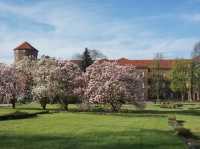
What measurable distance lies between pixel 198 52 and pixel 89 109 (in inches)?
2032

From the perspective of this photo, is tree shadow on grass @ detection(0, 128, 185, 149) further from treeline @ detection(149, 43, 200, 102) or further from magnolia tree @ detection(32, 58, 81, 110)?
treeline @ detection(149, 43, 200, 102)

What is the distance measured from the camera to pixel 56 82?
54.6 metres

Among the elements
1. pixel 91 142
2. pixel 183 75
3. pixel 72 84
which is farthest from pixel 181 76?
pixel 91 142

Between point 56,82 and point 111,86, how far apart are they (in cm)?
726

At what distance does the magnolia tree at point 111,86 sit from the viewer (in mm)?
50938

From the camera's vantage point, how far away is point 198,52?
99.1 metres

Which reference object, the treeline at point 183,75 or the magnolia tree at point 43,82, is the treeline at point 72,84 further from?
the treeline at point 183,75

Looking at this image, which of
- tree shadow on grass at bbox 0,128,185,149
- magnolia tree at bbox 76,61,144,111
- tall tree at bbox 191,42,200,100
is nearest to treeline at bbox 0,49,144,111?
magnolia tree at bbox 76,61,144,111

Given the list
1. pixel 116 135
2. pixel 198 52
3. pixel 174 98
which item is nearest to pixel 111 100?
pixel 116 135

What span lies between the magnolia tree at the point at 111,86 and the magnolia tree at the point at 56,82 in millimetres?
1400

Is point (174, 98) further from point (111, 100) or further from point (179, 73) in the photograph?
point (111, 100)

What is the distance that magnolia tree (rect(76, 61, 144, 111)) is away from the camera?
167 feet

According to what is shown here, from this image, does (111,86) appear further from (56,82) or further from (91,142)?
(91,142)

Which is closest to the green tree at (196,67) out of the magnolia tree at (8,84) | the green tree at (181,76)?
the green tree at (181,76)
